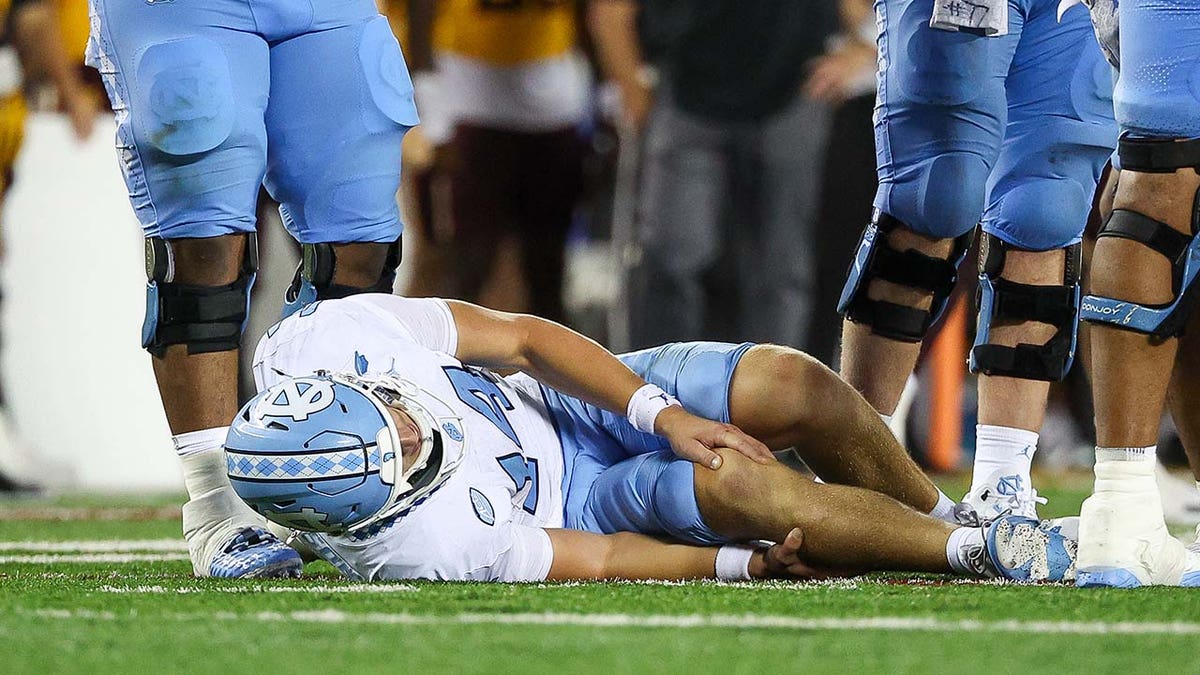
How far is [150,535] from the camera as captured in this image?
4.77 metres

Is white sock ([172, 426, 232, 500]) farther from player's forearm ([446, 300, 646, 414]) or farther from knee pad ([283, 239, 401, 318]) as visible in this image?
player's forearm ([446, 300, 646, 414])

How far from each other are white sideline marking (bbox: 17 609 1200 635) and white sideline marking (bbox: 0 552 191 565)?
53.0 inches

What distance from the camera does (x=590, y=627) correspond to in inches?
92.0

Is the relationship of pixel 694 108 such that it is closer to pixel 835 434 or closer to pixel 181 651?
pixel 835 434

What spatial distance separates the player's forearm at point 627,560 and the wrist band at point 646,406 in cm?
22

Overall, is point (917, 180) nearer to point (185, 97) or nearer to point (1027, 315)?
point (1027, 315)

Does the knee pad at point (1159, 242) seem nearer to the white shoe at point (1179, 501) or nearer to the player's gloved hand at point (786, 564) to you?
the player's gloved hand at point (786, 564)

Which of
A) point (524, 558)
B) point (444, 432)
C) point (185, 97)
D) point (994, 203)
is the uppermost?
point (185, 97)

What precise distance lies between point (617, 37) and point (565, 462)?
346cm

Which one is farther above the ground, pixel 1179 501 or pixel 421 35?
pixel 421 35

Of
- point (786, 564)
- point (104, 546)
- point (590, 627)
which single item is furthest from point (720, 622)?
point (104, 546)

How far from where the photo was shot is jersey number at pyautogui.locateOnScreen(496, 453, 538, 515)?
10.4ft

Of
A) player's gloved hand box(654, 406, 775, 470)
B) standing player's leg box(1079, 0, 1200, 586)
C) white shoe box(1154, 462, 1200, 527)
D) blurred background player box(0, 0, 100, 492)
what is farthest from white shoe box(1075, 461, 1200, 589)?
blurred background player box(0, 0, 100, 492)

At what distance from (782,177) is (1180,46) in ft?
11.9
